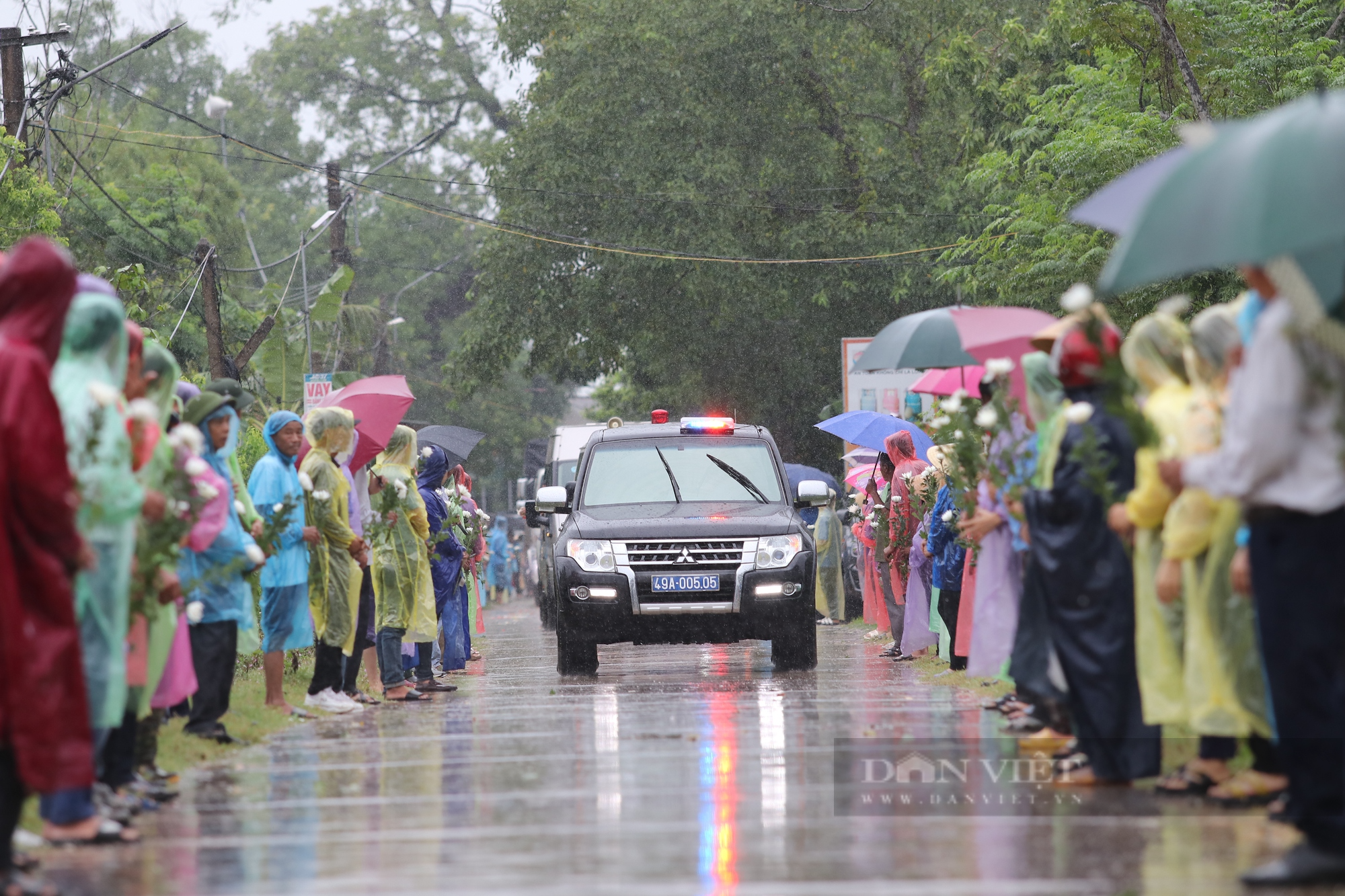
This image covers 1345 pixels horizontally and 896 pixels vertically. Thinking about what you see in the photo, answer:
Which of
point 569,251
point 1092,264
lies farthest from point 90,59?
point 1092,264

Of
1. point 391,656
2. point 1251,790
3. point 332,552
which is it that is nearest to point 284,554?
point 332,552

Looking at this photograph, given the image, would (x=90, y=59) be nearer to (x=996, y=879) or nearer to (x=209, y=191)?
(x=209, y=191)

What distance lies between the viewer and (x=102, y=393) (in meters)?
7.00

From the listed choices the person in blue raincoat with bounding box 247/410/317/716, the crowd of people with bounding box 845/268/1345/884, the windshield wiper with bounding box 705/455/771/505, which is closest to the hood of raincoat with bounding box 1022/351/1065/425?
the crowd of people with bounding box 845/268/1345/884

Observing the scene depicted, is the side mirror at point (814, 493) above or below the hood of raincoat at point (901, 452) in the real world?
below

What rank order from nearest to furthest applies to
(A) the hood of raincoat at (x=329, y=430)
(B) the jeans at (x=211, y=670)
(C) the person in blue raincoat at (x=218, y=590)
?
1. (C) the person in blue raincoat at (x=218, y=590)
2. (B) the jeans at (x=211, y=670)
3. (A) the hood of raincoat at (x=329, y=430)

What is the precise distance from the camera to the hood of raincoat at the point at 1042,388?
9.76m

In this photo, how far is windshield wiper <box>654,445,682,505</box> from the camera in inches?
656

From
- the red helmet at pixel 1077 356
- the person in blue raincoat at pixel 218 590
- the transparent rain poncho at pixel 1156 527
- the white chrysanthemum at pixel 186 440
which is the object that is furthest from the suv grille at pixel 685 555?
the transparent rain poncho at pixel 1156 527

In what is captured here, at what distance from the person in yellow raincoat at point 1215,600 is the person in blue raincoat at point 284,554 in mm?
6234

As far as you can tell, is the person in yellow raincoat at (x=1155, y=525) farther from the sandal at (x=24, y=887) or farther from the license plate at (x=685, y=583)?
the license plate at (x=685, y=583)

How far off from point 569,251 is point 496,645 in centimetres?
1678

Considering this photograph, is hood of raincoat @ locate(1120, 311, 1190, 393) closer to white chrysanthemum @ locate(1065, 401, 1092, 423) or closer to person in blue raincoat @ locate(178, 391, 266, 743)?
white chrysanthemum @ locate(1065, 401, 1092, 423)

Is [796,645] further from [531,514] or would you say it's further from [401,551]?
[401,551]
